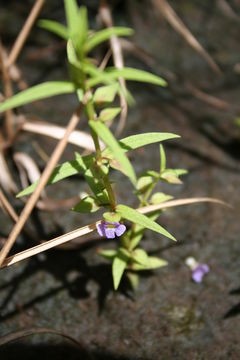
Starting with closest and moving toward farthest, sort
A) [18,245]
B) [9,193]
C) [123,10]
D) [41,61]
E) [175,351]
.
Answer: [175,351], [18,245], [9,193], [41,61], [123,10]

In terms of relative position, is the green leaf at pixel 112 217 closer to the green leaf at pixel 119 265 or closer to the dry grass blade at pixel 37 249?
the dry grass blade at pixel 37 249

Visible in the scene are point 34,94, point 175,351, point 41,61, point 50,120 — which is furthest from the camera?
point 41,61

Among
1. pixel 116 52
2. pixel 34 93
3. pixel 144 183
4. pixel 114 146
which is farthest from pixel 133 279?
pixel 116 52

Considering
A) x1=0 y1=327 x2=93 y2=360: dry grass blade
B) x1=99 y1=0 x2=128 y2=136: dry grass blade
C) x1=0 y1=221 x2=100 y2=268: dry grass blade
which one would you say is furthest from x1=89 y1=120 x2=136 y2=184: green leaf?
x1=99 y1=0 x2=128 y2=136: dry grass blade

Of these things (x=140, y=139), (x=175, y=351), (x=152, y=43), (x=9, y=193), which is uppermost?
(x=140, y=139)

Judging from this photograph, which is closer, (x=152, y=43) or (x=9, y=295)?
(x=9, y=295)

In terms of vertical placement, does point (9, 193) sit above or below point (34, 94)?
below

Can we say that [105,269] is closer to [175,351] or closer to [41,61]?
Answer: [175,351]

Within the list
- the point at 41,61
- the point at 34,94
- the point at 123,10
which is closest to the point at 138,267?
the point at 34,94
